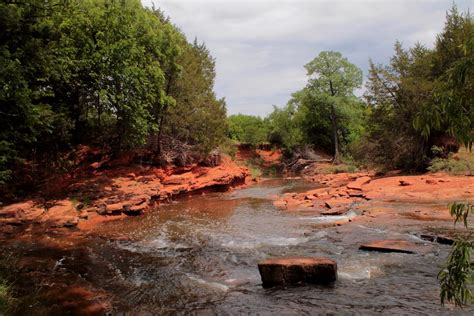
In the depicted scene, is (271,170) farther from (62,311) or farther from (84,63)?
(62,311)

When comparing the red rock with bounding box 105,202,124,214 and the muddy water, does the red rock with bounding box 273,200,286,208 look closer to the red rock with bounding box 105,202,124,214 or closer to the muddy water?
the muddy water

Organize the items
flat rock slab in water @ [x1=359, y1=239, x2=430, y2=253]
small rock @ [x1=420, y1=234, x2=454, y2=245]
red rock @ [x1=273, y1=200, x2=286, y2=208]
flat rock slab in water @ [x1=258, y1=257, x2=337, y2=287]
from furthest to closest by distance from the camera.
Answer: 1. red rock @ [x1=273, y1=200, x2=286, y2=208]
2. small rock @ [x1=420, y1=234, x2=454, y2=245]
3. flat rock slab in water @ [x1=359, y1=239, x2=430, y2=253]
4. flat rock slab in water @ [x1=258, y1=257, x2=337, y2=287]

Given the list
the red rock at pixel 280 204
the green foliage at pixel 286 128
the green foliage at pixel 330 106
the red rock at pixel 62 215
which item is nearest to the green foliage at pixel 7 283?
the red rock at pixel 62 215

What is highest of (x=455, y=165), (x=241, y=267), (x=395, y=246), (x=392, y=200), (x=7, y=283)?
(x=455, y=165)

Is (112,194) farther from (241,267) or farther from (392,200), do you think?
(392,200)

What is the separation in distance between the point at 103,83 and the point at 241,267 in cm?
1542

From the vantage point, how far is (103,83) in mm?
21203

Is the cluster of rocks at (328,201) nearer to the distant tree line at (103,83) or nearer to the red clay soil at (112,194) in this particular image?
the red clay soil at (112,194)

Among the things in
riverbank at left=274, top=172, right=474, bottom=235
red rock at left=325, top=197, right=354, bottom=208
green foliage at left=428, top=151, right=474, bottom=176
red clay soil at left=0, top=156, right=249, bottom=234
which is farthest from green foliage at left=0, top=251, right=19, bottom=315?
green foliage at left=428, top=151, right=474, bottom=176

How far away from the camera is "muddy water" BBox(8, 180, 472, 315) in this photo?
23.9ft

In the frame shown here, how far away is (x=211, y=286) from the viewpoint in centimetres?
854

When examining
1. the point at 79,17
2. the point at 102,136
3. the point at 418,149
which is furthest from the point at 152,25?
the point at 418,149

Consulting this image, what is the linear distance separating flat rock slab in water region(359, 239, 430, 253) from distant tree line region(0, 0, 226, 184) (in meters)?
10.3

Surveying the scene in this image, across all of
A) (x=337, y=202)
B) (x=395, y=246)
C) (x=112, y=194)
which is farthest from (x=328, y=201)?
(x=112, y=194)
